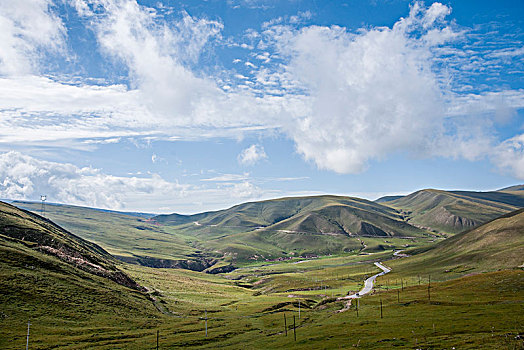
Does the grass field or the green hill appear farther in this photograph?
the green hill

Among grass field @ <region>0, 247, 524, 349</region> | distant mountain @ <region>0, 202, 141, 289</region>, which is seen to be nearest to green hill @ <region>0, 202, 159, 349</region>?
distant mountain @ <region>0, 202, 141, 289</region>

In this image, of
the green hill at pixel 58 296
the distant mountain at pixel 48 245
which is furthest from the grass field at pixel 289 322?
the distant mountain at pixel 48 245

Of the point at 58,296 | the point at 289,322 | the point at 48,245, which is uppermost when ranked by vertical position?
the point at 48,245

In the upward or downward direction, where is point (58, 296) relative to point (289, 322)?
upward

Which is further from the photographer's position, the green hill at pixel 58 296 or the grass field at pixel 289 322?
the green hill at pixel 58 296

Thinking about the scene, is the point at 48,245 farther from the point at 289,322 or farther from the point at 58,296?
the point at 289,322

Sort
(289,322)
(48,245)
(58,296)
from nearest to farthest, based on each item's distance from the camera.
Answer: (58,296) < (289,322) < (48,245)

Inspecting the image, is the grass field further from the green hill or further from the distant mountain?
the distant mountain

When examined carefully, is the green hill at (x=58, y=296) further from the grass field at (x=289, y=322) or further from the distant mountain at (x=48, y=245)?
the grass field at (x=289, y=322)

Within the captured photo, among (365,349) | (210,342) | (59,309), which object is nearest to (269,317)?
(210,342)

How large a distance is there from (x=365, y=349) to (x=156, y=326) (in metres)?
60.7

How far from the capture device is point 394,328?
68438 millimetres

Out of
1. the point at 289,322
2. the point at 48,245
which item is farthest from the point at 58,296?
the point at 289,322

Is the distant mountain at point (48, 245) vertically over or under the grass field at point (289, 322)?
over
